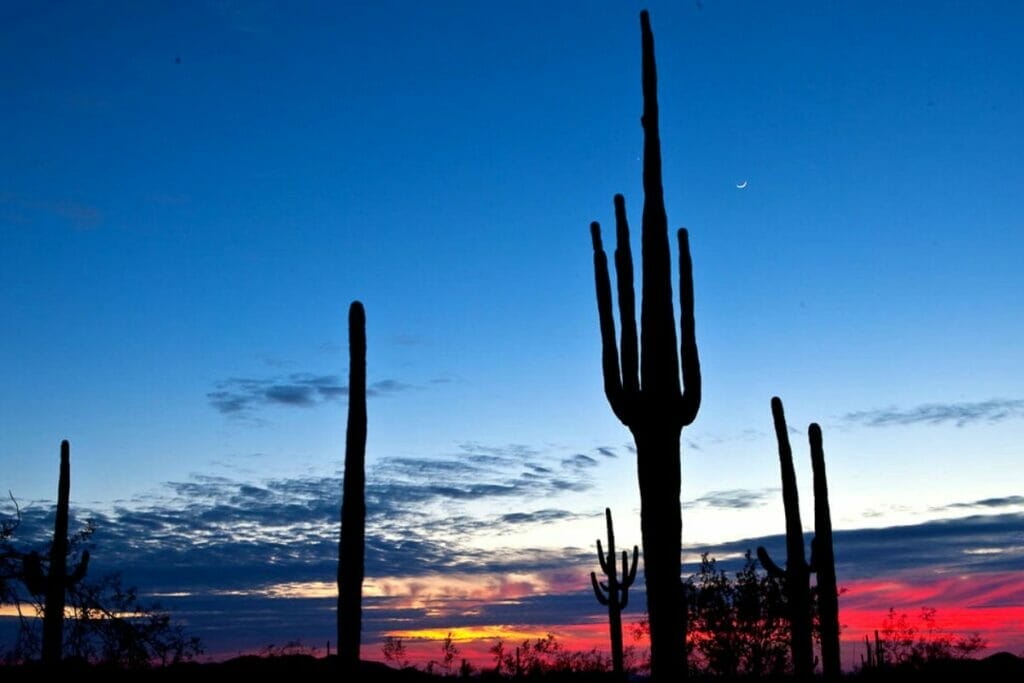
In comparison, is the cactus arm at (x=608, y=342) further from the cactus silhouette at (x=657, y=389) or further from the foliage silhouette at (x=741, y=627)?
the foliage silhouette at (x=741, y=627)

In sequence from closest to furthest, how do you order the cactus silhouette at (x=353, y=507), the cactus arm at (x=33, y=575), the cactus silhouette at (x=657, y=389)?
the cactus silhouette at (x=353, y=507) → the cactus silhouette at (x=657, y=389) → the cactus arm at (x=33, y=575)

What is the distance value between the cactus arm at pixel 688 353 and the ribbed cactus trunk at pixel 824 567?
3811 millimetres

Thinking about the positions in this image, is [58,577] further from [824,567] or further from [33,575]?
[824,567]

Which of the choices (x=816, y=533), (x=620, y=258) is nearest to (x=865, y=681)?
(x=816, y=533)

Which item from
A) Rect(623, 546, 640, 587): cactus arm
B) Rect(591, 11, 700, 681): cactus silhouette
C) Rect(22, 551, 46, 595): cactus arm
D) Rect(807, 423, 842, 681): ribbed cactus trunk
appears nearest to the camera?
Rect(591, 11, 700, 681): cactus silhouette

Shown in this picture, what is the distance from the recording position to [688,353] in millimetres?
14727

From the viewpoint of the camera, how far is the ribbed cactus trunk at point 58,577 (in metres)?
18.0

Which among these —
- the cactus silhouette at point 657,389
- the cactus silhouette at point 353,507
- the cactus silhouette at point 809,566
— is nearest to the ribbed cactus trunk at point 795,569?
the cactus silhouette at point 809,566

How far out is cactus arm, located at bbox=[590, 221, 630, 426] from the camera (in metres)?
14.9

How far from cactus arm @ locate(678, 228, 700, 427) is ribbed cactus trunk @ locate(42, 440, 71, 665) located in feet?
36.4

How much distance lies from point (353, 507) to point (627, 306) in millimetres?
5213

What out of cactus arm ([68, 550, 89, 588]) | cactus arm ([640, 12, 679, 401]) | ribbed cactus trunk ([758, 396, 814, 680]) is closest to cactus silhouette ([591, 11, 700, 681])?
cactus arm ([640, 12, 679, 401])

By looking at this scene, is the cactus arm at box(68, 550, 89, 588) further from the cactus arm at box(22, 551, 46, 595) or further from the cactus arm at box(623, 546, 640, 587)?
the cactus arm at box(623, 546, 640, 587)

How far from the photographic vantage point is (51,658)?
17.8 metres
